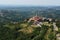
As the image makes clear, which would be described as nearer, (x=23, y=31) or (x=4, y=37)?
(x=4, y=37)

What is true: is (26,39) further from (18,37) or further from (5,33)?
(5,33)

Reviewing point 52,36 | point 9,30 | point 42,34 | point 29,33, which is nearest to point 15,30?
point 9,30

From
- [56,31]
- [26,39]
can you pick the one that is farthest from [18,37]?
[56,31]

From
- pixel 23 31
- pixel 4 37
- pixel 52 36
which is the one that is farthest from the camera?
pixel 23 31

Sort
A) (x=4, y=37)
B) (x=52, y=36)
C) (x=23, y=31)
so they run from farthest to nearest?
(x=23, y=31) < (x=4, y=37) < (x=52, y=36)

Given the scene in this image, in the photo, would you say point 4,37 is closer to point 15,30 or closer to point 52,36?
point 15,30

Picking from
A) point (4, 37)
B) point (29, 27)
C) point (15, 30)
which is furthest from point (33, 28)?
point (4, 37)

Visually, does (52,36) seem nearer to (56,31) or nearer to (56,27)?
(56,31)

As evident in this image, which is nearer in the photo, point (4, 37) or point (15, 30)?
point (4, 37)
